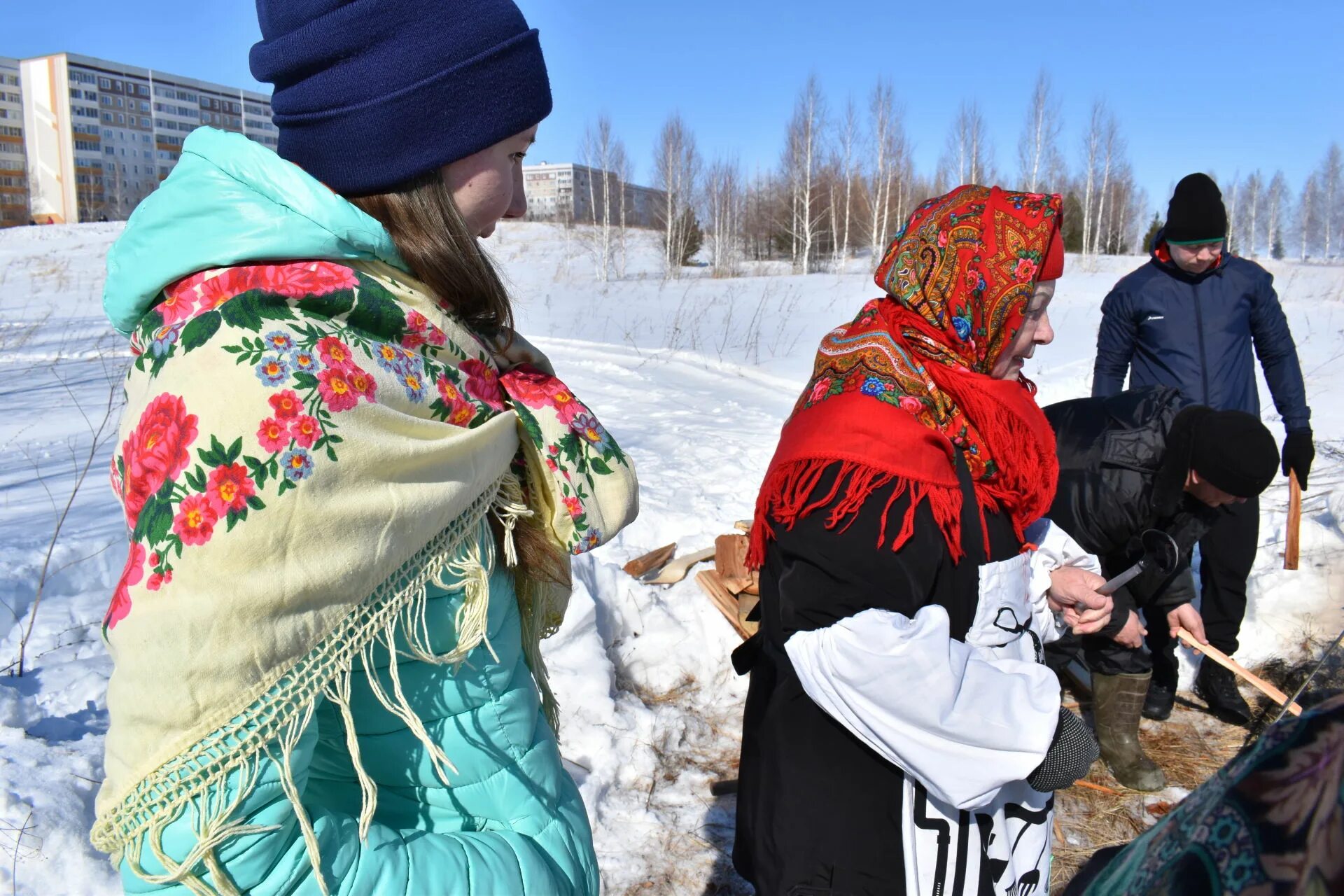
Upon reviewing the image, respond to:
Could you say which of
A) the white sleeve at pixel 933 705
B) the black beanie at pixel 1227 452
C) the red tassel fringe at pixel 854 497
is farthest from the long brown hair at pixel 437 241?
the black beanie at pixel 1227 452

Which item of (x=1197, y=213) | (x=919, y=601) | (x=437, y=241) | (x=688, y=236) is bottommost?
(x=919, y=601)

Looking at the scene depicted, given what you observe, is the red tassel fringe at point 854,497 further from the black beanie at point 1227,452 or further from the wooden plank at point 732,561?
the wooden plank at point 732,561

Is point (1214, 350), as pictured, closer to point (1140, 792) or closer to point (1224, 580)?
point (1224, 580)

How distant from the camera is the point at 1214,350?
4023 millimetres

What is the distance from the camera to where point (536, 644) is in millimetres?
1319

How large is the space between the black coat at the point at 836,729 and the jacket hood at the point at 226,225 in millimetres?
990

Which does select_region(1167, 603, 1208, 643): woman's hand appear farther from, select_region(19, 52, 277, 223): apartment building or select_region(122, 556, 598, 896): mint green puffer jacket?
select_region(19, 52, 277, 223): apartment building

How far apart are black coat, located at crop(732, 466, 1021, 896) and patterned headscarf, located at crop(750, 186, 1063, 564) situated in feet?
0.20

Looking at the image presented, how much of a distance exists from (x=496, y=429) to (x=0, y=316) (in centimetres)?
1388

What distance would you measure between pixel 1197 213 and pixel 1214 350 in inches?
25.1

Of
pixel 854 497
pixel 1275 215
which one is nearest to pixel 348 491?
pixel 854 497

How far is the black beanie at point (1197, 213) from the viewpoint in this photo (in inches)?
153

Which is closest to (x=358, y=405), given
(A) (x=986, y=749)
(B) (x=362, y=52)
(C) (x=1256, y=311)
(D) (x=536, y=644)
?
(B) (x=362, y=52)

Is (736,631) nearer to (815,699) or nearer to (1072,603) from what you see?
(1072,603)
